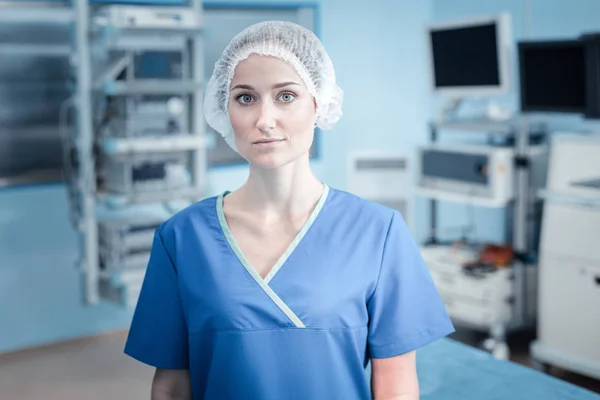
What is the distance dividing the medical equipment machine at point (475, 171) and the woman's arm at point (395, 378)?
2328mm

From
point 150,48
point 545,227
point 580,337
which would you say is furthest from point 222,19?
point 580,337

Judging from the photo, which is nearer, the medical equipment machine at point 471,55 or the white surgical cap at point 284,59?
the white surgical cap at point 284,59

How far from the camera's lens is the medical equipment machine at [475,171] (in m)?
3.59

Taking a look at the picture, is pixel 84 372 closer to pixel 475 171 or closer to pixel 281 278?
pixel 475 171

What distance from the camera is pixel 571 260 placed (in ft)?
10.9

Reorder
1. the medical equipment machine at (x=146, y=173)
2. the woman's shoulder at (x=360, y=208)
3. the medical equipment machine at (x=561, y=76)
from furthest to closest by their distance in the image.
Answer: the medical equipment machine at (x=146, y=173) < the medical equipment machine at (x=561, y=76) < the woman's shoulder at (x=360, y=208)

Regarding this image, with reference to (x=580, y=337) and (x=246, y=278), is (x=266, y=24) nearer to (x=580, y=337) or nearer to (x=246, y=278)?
(x=246, y=278)

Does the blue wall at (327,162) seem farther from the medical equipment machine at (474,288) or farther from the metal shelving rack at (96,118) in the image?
the medical equipment machine at (474,288)

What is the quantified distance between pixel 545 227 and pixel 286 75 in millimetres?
2359

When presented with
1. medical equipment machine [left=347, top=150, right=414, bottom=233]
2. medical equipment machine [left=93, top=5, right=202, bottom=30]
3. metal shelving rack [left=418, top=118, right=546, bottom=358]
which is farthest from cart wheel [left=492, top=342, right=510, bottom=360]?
medical equipment machine [left=93, top=5, right=202, bottom=30]

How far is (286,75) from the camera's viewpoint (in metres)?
1.33

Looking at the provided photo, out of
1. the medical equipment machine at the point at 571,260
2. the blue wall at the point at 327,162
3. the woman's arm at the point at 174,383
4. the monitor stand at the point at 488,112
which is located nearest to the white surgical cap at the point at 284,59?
the woman's arm at the point at 174,383

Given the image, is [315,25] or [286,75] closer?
[286,75]

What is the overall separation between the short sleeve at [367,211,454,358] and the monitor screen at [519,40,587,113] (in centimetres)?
212
